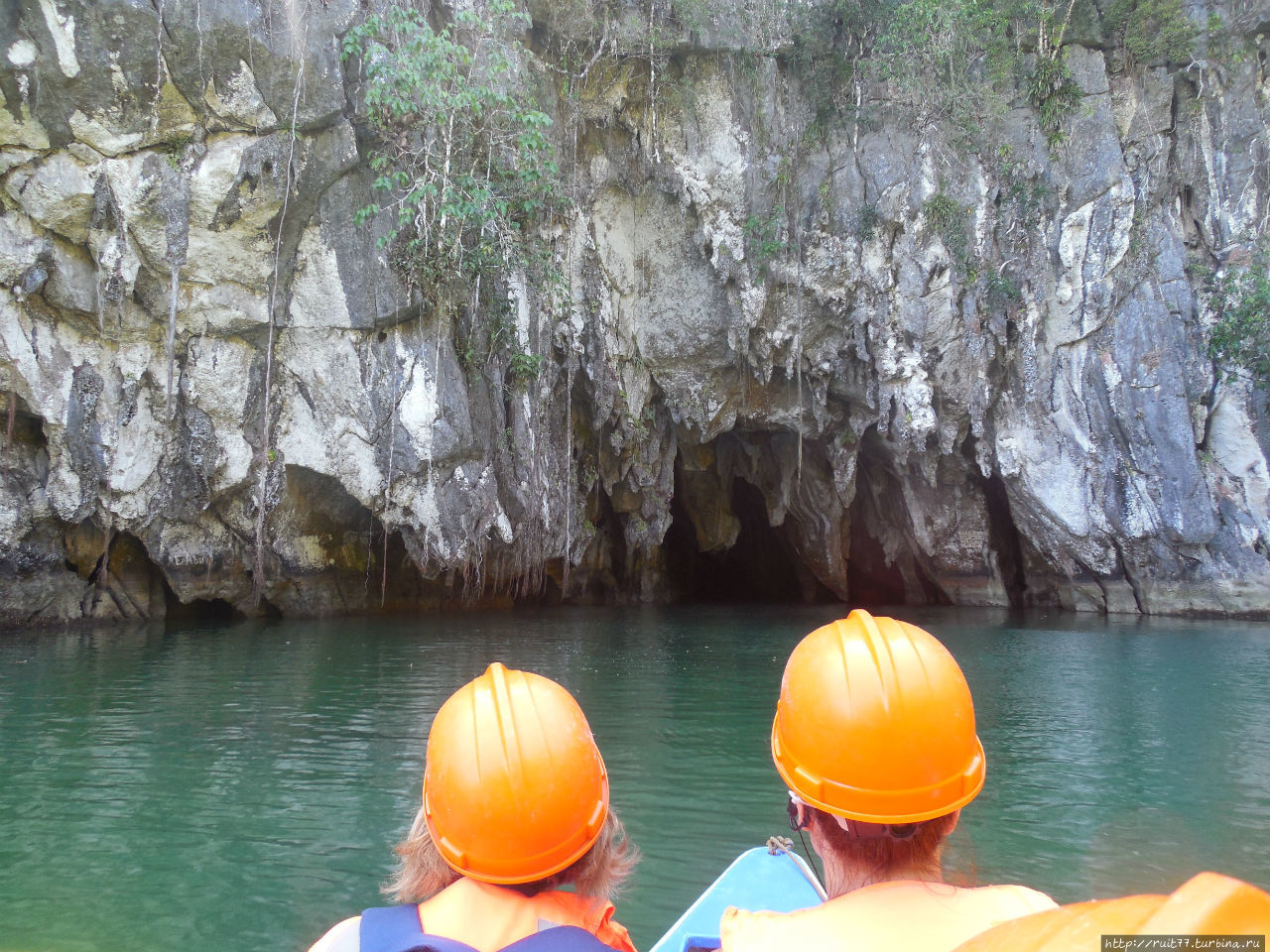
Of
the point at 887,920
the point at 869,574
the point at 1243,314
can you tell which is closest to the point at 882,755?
the point at 887,920

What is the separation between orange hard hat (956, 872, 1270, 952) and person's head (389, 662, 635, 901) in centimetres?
95

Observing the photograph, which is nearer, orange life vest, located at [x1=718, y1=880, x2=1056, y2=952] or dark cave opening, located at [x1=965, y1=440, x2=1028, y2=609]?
orange life vest, located at [x1=718, y1=880, x2=1056, y2=952]

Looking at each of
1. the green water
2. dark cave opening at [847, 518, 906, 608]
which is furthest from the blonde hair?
dark cave opening at [847, 518, 906, 608]

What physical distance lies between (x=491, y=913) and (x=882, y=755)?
0.74 m

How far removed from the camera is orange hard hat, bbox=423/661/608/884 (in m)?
1.57

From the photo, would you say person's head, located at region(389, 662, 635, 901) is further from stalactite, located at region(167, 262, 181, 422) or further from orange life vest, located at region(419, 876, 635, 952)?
stalactite, located at region(167, 262, 181, 422)

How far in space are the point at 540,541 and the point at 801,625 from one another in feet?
16.1

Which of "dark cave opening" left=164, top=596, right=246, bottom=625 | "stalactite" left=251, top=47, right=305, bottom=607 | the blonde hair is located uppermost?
"stalactite" left=251, top=47, right=305, bottom=607

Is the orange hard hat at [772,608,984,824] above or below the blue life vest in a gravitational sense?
above

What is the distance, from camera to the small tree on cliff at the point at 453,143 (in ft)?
37.3

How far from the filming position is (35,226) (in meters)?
11.1

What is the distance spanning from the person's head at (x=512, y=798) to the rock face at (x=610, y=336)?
11.9 meters

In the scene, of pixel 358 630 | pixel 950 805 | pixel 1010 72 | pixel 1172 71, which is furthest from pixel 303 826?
pixel 1172 71

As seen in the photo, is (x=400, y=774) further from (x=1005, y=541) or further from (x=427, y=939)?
(x=1005, y=541)
